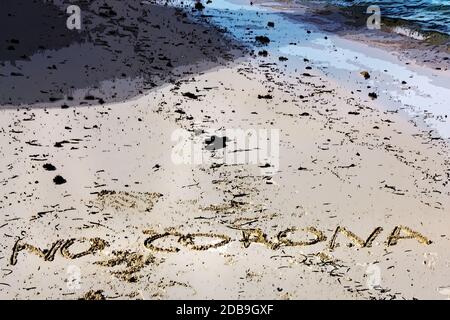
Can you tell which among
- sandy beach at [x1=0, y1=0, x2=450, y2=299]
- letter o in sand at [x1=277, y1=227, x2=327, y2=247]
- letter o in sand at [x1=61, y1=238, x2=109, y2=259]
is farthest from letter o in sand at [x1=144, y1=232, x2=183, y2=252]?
letter o in sand at [x1=277, y1=227, x2=327, y2=247]

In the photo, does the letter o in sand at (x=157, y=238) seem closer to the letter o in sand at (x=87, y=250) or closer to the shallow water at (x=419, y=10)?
the letter o in sand at (x=87, y=250)

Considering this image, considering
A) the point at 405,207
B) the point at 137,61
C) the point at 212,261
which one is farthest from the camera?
the point at 137,61

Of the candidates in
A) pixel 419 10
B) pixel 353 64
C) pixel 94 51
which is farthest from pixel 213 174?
pixel 419 10

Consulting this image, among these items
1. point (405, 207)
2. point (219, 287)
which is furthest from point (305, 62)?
point (219, 287)

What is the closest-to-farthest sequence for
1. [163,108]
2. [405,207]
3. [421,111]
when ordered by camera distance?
1. [405,207]
2. [163,108]
3. [421,111]

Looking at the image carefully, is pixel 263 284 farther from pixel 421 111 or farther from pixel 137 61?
pixel 137 61

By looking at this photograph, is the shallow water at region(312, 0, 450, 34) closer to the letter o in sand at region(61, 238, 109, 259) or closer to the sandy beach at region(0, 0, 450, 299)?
the sandy beach at region(0, 0, 450, 299)

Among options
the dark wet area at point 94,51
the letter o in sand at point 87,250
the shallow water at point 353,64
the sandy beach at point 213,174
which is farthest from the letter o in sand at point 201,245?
the shallow water at point 353,64
